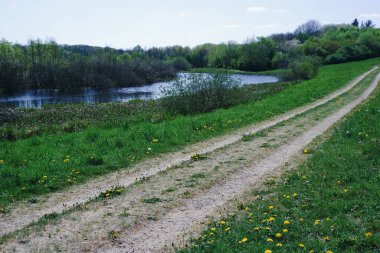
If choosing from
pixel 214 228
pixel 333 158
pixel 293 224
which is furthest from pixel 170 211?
pixel 333 158

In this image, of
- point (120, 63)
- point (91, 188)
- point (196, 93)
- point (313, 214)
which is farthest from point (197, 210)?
point (120, 63)

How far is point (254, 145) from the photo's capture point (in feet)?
48.4

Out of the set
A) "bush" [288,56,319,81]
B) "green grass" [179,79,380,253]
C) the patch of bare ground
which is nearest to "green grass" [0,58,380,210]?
the patch of bare ground

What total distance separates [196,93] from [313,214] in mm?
20094

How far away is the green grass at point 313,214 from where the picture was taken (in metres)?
6.43

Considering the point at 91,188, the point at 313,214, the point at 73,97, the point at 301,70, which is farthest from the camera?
the point at 301,70

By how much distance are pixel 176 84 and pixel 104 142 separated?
41.2ft

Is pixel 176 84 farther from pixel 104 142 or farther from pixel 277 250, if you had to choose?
pixel 277 250

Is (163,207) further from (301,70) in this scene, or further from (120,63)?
(120,63)

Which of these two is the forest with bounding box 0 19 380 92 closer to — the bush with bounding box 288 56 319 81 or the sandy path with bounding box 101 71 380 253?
the bush with bounding box 288 56 319 81

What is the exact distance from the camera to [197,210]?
8.57 metres

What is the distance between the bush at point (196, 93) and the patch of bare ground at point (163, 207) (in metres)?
12.7

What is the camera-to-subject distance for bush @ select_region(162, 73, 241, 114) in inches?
1057

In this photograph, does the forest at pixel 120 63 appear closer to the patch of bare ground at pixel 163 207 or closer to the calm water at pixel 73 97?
the calm water at pixel 73 97
